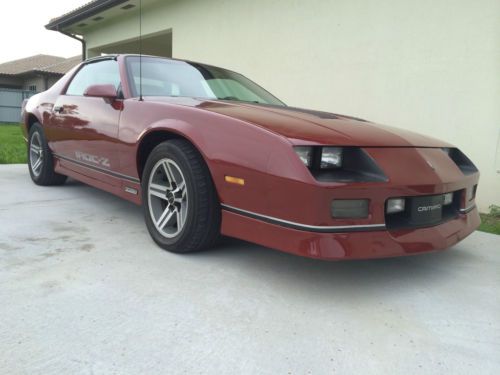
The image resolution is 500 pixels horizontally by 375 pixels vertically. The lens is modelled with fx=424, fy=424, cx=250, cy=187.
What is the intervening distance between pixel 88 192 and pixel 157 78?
67.6 inches

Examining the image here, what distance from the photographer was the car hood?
2.04 meters

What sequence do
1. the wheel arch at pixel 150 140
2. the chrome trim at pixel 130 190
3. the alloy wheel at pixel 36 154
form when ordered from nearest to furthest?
the wheel arch at pixel 150 140 < the chrome trim at pixel 130 190 < the alloy wheel at pixel 36 154

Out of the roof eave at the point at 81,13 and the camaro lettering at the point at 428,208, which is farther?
the roof eave at the point at 81,13

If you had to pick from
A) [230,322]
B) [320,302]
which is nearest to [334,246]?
[320,302]

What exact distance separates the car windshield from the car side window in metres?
0.19

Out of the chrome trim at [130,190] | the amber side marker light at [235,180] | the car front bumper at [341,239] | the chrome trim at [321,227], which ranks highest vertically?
the amber side marker light at [235,180]

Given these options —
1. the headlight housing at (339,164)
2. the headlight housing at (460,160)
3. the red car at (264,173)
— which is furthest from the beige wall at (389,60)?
the headlight housing at (339,164)

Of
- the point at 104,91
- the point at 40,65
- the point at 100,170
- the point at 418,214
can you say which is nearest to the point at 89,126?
the point at 100,170

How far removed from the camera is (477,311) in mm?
2023

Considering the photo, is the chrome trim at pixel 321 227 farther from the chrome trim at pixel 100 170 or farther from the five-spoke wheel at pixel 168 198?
the chrome trim at pixel 100 170

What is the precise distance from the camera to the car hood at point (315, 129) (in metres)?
2.04

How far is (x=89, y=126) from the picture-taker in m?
3.32

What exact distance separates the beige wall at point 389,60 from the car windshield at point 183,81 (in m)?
1.92

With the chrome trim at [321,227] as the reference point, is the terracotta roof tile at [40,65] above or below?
above
